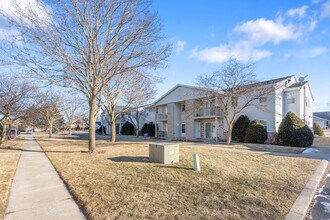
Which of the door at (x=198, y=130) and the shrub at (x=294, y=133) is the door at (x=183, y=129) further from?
the shrub at (x=294, y=133)

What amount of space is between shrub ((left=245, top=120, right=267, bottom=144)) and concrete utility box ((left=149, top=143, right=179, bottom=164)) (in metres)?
13.7

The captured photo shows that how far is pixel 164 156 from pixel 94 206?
4159 mm

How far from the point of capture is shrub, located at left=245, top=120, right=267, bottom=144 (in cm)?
1983

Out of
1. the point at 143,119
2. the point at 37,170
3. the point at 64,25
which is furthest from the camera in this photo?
the point at 143,119

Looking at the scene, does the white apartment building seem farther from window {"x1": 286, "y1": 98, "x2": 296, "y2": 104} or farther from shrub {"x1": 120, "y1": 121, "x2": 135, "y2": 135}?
shrub {"x1": 120, "y1": 121, "x2": 135, "y2": 135}

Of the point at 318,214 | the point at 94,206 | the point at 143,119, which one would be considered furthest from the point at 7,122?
the point at 143,119

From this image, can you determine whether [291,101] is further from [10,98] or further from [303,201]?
[10,98]

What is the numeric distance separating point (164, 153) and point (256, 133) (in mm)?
14390

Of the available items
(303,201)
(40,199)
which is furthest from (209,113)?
(40,199)

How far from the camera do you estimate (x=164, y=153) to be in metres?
8.18

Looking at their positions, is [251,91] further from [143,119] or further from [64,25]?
[143,119]

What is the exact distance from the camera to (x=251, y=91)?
18.3 meters

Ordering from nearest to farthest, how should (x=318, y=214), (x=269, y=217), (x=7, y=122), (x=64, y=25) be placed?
(x=269, y=217) < (x=318, y=214) < (x=64, y=25) < (x=7, y=122)

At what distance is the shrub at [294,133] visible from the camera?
16.9m
